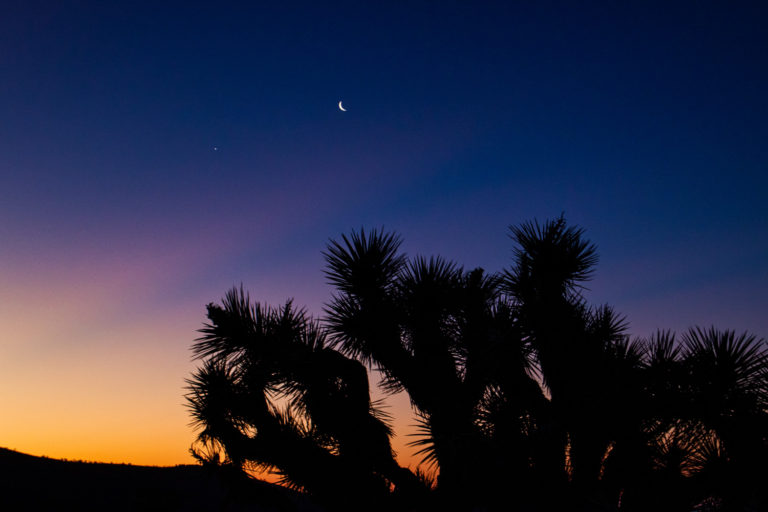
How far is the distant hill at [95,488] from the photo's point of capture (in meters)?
14.4

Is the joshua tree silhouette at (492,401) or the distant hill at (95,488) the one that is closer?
the joshua tree silhouette at (492,401)

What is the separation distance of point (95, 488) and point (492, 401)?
63.9 ft

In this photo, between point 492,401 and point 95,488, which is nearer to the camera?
point 492,401

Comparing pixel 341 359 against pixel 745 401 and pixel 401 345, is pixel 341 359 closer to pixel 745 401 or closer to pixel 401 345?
pixel 401 345

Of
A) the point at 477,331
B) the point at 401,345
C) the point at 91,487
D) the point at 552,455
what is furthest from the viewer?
the point at 91,487

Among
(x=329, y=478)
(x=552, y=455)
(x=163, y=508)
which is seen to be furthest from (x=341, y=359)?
(x=163, y=508)

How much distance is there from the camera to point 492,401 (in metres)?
4.66

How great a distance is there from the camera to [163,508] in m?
15.0

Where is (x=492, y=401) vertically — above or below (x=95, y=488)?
above

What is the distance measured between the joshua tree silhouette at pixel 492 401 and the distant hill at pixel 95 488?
7459 millimetres

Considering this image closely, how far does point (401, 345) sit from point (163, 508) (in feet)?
47.9

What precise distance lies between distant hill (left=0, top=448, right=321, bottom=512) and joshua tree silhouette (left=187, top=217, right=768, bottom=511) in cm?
746

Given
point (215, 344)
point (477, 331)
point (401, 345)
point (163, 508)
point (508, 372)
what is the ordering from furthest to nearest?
point (163, 508) < point (215, 344) < point (401, 345) < point (477, 331) < point (508, 372)

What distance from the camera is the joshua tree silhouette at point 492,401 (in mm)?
4141
